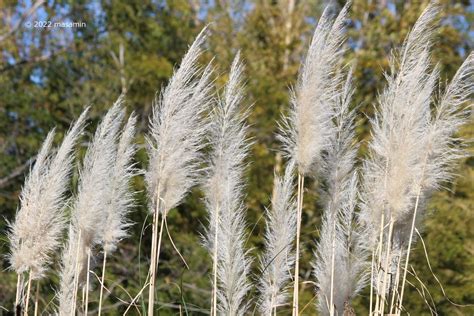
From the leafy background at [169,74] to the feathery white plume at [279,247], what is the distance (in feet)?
16.1

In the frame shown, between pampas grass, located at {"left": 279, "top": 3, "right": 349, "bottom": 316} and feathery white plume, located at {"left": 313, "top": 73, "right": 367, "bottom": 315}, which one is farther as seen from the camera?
feathery white plume, located at {"left": 313, "top": 73, "right": 367, "bottom": 315}

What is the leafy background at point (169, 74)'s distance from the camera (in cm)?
806

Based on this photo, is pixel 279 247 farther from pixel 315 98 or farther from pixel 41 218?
pixel 41 218

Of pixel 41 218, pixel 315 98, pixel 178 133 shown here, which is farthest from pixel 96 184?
pixel 315 98

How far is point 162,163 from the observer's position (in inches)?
99.3

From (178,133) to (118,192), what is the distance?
0.38 meters

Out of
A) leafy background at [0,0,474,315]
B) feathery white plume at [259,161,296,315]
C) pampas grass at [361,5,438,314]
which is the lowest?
feathery white plume at [259,161,296,315]

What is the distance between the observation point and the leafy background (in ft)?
26.5

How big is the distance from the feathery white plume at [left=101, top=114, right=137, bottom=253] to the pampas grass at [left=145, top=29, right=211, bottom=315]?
173mm

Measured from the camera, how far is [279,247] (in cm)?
265

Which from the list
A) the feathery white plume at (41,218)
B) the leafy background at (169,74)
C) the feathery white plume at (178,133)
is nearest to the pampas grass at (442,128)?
the feathery white plume at (178,133)

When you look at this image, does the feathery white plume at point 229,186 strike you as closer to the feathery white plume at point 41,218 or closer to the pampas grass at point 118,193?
the pampas grass at point 118,193

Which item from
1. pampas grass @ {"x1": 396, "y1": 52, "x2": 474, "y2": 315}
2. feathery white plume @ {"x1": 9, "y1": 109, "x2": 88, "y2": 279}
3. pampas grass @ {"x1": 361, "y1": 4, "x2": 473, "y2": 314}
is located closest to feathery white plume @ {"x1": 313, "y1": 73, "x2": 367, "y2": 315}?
pampas grass @ {"x1": 361, "y1": 4, "x2": 473, "y2": 314}

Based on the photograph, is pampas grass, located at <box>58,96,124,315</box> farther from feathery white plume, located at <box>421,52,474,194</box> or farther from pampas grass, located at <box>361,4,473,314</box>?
feathery white plume, located at <box>421,52,474,194</box>
